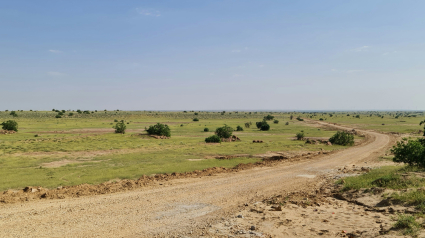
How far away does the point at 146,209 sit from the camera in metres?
12.1

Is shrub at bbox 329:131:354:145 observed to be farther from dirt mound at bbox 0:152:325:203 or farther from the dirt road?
dirt mound at bbox 0:152:325:203

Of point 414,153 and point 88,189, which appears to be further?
point 414,153

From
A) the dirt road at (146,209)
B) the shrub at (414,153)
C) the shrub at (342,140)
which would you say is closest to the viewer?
the dirt road at (146,209)

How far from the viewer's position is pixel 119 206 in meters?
12.5

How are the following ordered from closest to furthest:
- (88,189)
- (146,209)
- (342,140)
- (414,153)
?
(146,209)
(88,189)
(414,153)
(342,140)

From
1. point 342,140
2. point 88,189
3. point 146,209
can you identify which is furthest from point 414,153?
point 342,140

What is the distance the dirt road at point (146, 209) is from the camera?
9.70 m

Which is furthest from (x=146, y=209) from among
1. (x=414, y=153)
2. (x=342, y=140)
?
(x=342, y=140)

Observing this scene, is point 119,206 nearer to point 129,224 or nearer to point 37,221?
point 129,224

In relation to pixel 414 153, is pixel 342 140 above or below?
below

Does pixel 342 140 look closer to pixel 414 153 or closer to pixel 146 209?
pixel 414 153

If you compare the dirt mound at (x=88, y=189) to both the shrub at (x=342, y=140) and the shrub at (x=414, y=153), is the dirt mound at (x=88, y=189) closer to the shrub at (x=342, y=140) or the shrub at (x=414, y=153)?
the shrub at (x=414, y=153)

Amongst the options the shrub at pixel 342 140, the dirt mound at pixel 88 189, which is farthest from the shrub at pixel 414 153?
the shrub at pixel 342 140

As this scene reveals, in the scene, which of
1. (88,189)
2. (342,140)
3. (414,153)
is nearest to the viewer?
(88,189)
